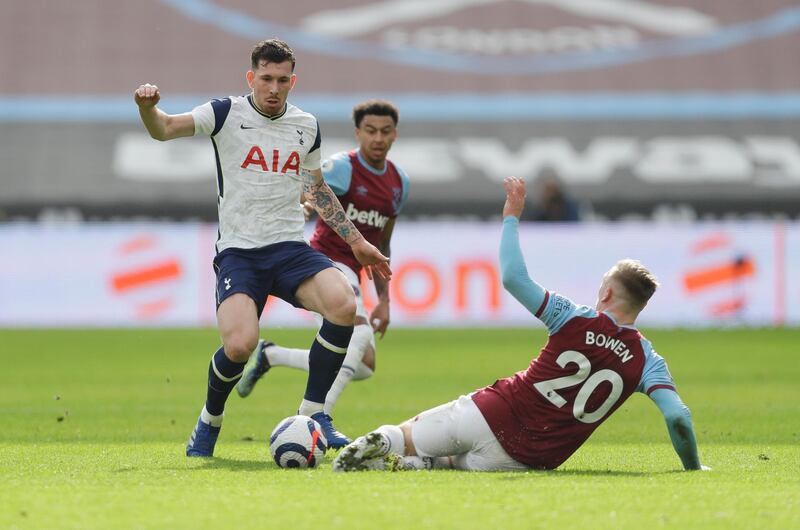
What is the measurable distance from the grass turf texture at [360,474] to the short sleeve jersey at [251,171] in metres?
1.18

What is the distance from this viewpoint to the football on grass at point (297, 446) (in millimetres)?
6359

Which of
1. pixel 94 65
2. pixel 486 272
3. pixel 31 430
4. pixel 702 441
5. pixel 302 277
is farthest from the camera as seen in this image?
pixel 94 65

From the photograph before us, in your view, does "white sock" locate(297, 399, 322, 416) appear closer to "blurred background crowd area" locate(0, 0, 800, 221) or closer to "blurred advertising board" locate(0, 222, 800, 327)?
"blurred advertising board" locate(0, 222, 800, 327)

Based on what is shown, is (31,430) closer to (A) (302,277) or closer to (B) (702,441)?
(A) (302,277)

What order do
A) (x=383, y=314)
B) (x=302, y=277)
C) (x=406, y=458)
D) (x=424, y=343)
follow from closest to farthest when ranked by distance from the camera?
(x=406, y=458) < (x=302, y=277) < (x=383, y=314) < (x=424, y=343)

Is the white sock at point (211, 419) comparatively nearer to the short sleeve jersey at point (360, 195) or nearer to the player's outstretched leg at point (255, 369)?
the player's outstretched leg at point (255, 369)

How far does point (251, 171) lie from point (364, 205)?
206cm

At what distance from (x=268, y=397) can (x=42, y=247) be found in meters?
9.01

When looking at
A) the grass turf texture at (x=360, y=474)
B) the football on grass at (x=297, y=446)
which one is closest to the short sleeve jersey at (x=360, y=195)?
the grass turf texture at (x=360, y=474)

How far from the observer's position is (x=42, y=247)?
62.2 ft

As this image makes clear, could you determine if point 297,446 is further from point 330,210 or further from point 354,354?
point 354,354

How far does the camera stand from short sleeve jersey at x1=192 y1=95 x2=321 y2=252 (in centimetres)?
720

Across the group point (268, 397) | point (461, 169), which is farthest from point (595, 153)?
point (268, 397)

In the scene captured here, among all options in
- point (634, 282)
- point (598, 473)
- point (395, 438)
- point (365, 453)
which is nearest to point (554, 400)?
point (598, 473)
